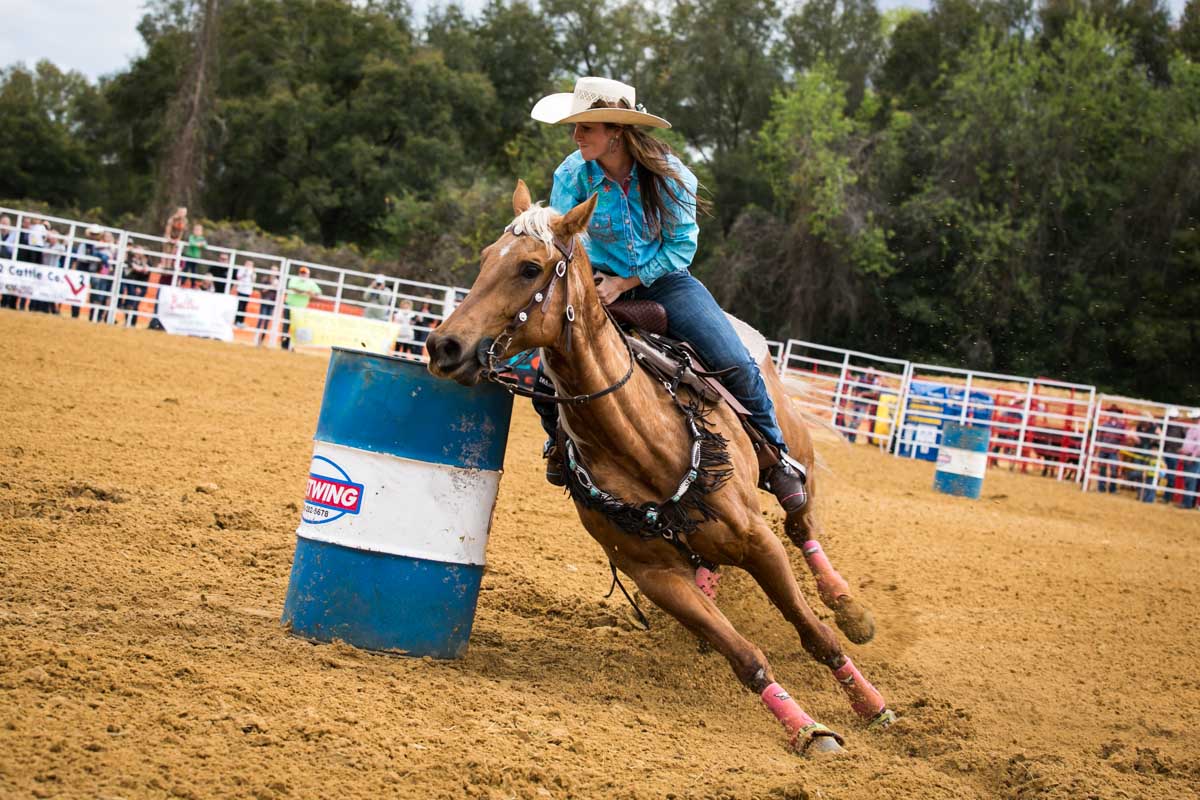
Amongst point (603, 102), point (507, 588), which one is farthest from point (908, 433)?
point (603, 102)

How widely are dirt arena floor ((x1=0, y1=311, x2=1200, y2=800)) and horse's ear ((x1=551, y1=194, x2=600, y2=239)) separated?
1.70 m

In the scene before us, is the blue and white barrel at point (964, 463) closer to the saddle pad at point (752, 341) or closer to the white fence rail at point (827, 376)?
the white fence rail at point (827, 376)

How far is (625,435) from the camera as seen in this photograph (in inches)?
169

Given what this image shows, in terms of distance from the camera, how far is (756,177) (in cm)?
3800

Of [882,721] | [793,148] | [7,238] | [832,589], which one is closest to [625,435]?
[882,721]

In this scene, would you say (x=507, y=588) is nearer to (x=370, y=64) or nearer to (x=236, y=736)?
(x=236, y=736)

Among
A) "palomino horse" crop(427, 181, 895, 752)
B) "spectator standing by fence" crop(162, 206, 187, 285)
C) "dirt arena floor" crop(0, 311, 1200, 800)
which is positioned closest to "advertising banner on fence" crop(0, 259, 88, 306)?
"spectator standing by fence" crop(162, 206, 187, 285)

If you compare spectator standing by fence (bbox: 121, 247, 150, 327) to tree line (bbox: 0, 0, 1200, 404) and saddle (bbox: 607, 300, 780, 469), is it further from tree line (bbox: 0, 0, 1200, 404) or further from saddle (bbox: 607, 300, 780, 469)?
saddle (bbox: 607, 300, 780, 469)

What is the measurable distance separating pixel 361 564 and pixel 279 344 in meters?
16.5

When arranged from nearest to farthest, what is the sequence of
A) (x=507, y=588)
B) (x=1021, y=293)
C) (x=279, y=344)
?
(x=507, y=588)
(x=279, y=344)
(x=1021, y=293)

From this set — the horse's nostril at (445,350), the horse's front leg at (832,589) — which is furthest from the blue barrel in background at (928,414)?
the horse's nostril at (445,350)

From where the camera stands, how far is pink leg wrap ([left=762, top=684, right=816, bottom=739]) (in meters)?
4.16

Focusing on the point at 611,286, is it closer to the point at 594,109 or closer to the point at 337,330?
the point at 594,109

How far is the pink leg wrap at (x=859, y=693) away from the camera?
4.68m
